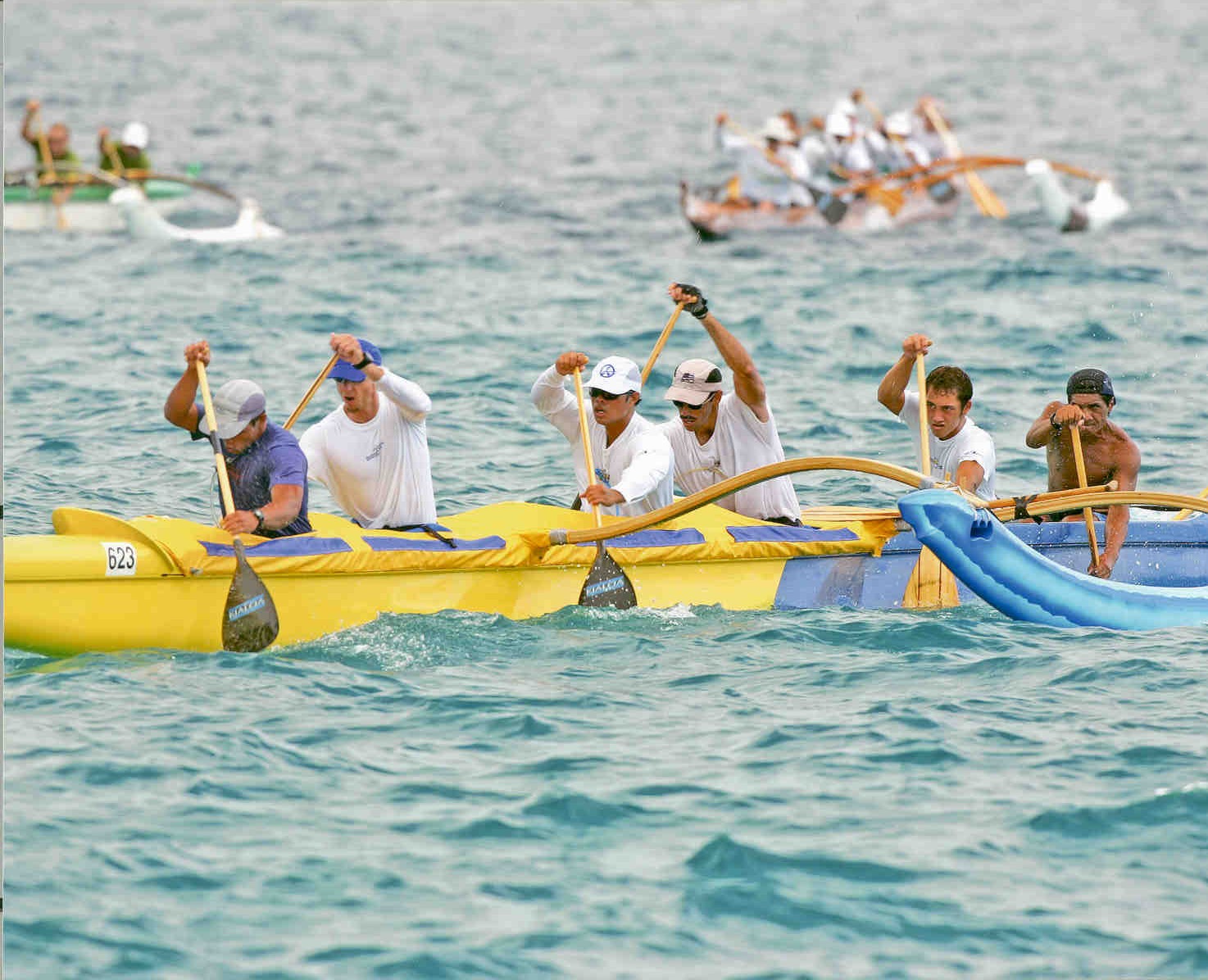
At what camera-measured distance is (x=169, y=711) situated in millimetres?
→ 7625

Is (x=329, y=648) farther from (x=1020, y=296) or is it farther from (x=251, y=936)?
(x=1020, y=296)

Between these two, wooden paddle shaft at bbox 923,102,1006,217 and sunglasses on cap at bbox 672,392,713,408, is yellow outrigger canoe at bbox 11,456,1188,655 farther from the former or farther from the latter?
wooden paddle shaft at bbox 923,102,1006,217

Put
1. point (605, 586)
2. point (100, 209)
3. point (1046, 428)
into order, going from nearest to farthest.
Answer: point (605, 586), point (1046, 428), point (100, 209)

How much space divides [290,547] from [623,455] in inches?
75.9

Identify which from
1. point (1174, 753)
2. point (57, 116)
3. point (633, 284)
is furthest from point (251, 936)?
point (57, 116)

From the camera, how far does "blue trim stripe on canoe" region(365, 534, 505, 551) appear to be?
28.5 ft

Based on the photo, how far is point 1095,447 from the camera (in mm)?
10031

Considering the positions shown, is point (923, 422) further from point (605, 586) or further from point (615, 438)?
point (605, 586)

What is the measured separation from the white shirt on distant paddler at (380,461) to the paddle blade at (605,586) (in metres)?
0.87

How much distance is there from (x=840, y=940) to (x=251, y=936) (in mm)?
1886

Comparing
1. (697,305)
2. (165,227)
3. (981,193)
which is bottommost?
(697,305)

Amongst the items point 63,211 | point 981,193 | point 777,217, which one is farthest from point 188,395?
point 981,193

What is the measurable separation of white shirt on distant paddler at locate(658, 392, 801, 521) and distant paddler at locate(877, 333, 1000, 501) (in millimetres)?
698

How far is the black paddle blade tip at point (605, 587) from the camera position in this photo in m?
9.02
